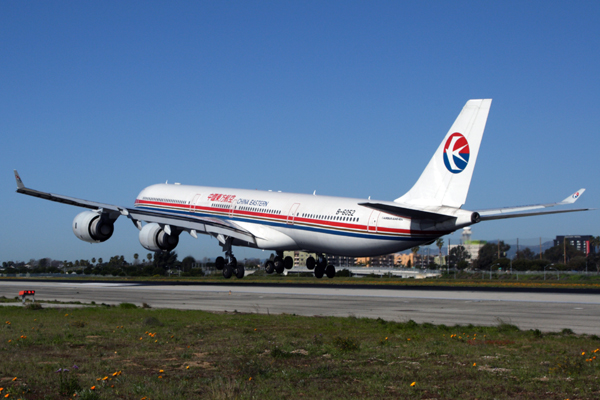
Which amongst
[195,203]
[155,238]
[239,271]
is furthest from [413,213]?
[195,203]

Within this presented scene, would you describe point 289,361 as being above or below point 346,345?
below

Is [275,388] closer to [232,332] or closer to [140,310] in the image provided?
[232,332]

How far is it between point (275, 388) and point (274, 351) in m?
3.15

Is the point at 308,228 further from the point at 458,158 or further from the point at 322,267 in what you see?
the point at 458,158

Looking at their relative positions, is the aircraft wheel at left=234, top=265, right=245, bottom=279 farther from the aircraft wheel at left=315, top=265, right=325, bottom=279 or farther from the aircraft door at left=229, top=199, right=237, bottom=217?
the aircraft wheel at left=315, top=265, right=325, bottom=279

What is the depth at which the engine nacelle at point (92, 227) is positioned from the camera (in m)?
46.1

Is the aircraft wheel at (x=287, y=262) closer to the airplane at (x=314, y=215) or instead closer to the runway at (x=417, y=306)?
the airplane at (x=314, y=215)

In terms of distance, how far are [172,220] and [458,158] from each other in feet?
72.2

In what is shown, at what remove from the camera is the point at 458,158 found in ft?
122

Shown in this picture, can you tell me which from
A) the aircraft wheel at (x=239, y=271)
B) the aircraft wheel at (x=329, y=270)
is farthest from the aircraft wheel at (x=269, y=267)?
the aircraft wheel at (x=329, y=270)

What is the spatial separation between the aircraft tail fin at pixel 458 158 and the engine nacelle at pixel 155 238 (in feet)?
68.3

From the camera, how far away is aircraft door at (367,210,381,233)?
134ft

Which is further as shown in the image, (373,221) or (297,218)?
(297,218)

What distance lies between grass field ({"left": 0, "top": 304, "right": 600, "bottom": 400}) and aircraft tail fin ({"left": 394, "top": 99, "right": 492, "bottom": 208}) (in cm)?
1885
